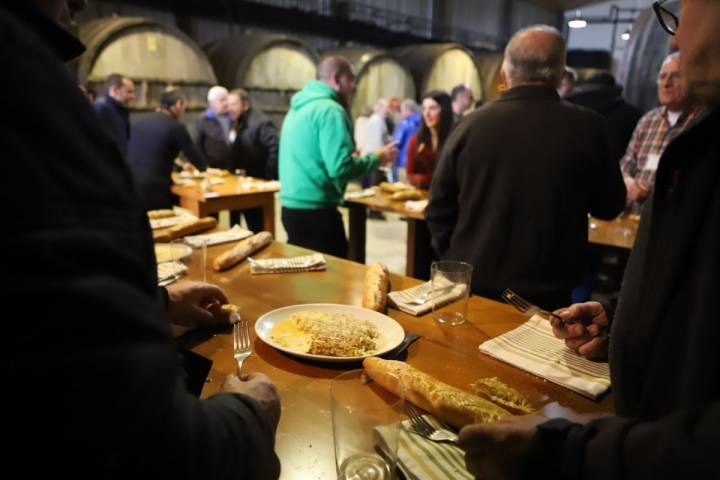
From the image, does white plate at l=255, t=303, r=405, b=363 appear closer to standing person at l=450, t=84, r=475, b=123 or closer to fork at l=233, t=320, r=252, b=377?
fork at l=233, t=320, r=252, b=377

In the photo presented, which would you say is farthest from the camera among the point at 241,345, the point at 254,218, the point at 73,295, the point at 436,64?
the point at 436,64

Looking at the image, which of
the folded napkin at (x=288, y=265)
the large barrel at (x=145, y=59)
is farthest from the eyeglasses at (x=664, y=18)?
the large barrel at (x=145, y=59)

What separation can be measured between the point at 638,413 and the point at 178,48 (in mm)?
6731

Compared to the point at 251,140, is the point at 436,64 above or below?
above

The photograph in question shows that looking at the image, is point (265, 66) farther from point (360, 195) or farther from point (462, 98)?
point (360, 195)

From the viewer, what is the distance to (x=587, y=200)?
222cm

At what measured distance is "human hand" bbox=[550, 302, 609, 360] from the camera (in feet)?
4.16

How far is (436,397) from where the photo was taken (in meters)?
1.01

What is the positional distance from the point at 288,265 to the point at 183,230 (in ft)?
2.49

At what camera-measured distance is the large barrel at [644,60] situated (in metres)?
5.77

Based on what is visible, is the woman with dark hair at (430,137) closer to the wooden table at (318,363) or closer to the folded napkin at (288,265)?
the folded napkin at (288,265)

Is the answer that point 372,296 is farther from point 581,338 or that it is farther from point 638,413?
point 638,413

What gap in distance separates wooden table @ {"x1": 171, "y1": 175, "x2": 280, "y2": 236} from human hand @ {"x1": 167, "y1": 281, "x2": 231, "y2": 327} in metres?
2.99

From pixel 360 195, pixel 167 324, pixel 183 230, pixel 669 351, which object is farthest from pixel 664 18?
pixel 360 195
